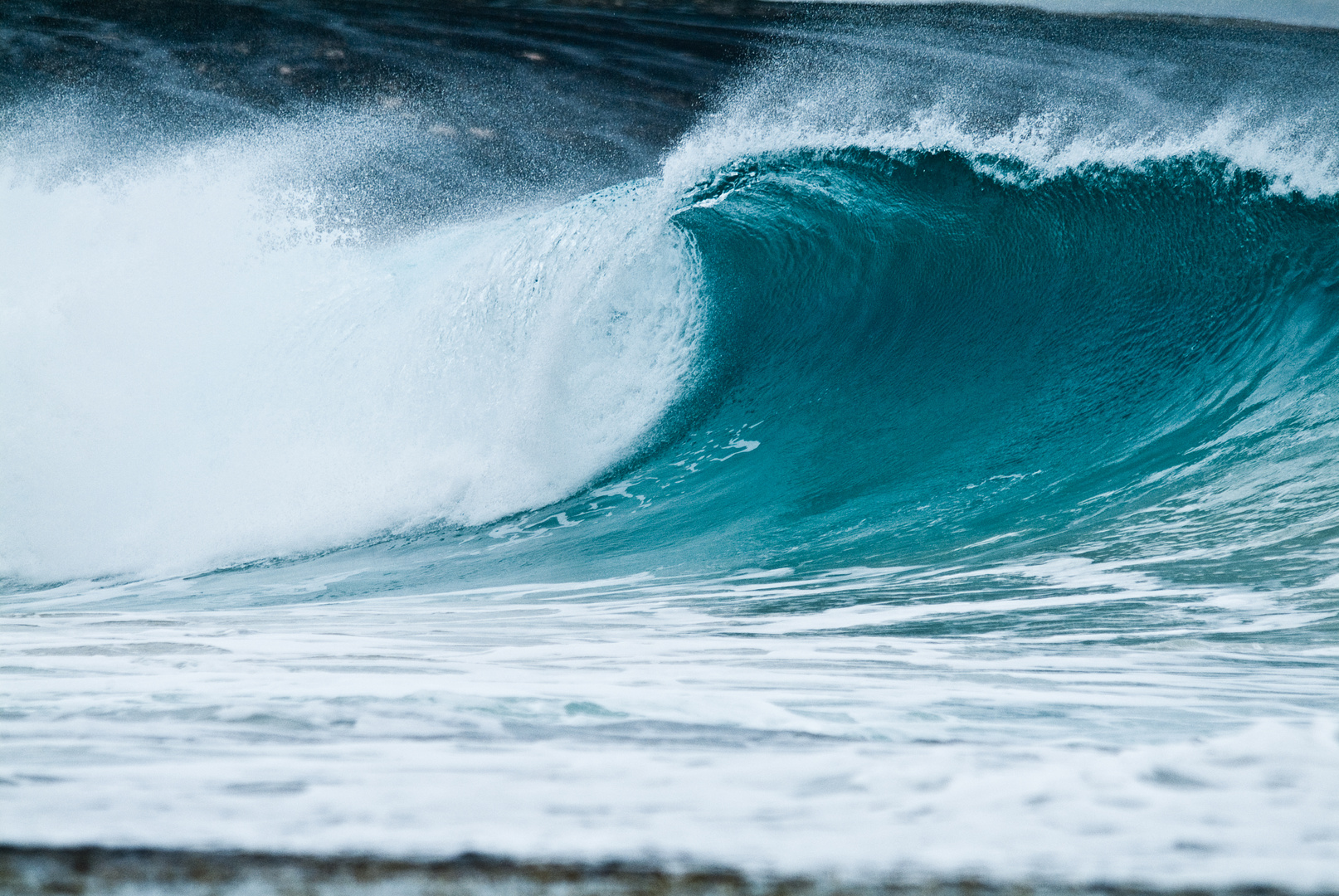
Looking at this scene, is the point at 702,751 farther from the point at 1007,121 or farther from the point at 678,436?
the point at 1007,121

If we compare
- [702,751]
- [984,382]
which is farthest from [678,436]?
[702,751]

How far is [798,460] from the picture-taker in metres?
3.80

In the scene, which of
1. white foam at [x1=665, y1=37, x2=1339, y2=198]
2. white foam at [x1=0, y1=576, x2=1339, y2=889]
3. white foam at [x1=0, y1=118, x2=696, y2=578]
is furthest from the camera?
white foam at [x1=665, y1=37, x2=1339, y2=198]

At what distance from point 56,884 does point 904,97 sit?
6495 millimetres

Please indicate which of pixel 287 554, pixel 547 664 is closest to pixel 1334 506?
pixel 547 664

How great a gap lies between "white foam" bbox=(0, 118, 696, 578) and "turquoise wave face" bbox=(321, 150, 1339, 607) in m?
0.35

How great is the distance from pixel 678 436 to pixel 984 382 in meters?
1.44

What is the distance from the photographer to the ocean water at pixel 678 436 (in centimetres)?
76

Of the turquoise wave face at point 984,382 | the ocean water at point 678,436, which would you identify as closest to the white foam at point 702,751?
the ocean water at point 678,436

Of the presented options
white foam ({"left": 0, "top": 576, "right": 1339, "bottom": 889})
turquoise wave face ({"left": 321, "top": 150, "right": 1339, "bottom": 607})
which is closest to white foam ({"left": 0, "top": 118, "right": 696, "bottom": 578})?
turquoise wave face ({"left": 321, "top": 150, "right": 1339, "bottom": 607})

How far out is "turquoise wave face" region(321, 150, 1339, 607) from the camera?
299cm

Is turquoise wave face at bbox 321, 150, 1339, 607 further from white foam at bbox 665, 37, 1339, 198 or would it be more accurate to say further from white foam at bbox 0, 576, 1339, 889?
white foam at bbox 0, 576, 1339, 889

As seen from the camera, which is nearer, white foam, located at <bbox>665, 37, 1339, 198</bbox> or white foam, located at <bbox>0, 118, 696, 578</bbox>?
white foam, located at <bbox>0, 118, 696, 578</bbox>

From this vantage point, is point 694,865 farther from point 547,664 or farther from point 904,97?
point 904,97
